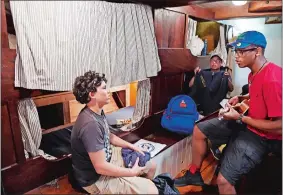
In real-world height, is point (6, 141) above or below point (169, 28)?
below

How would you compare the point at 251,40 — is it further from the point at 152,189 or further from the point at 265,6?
the point at 152,189

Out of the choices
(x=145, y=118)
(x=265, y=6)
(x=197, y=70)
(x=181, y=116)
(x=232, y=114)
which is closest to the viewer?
(x=232, y=114)

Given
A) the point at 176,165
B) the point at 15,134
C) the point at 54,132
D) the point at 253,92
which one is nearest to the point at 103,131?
the point at 15,134

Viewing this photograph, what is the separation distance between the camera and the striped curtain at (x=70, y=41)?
999 millimetres

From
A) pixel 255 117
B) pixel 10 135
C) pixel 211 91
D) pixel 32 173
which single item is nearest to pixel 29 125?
pixel 10 135

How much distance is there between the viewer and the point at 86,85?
1074mm

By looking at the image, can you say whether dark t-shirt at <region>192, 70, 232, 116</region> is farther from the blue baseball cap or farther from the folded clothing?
the folded clothing

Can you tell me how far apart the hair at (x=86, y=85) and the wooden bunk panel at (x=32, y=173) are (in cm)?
56

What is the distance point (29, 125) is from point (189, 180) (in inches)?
43.4

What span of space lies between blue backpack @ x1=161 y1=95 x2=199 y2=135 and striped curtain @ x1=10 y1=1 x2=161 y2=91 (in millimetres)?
665

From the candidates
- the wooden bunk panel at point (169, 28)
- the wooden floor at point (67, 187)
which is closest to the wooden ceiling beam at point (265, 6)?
the wooden bunk panel at point (169, 28)

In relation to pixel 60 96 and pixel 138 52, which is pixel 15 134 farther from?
pixel 138 52

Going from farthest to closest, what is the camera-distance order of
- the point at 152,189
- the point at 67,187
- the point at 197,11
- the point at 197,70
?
the point at 197,11 < the point at 197,70 < the point at 67,187 < the point at 152,189

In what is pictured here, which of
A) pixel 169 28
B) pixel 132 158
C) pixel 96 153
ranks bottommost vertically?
pixel 132 158
